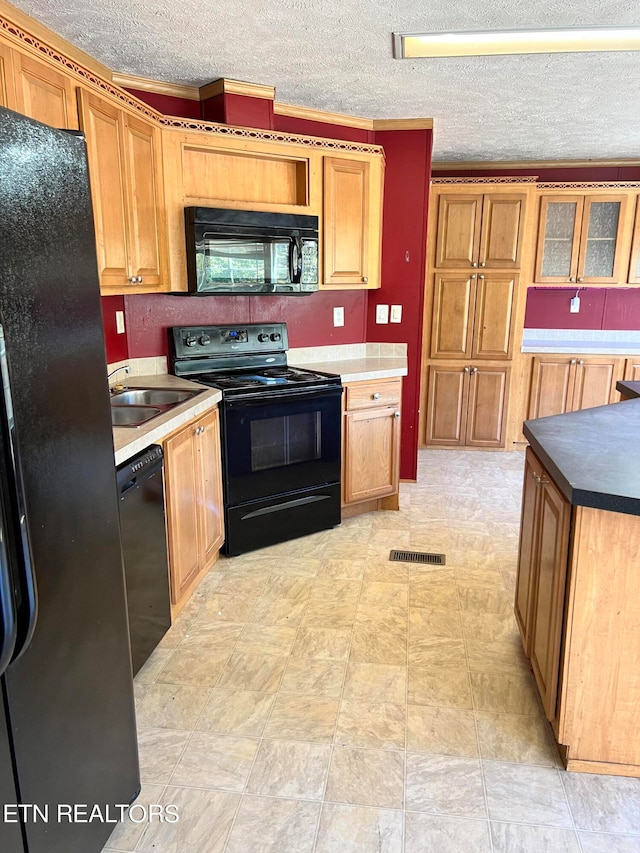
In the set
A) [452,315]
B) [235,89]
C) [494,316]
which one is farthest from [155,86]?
[494,316]

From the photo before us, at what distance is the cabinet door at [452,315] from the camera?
493 cm

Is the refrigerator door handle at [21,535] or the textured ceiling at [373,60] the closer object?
the refrigerator door handle at [21,535]

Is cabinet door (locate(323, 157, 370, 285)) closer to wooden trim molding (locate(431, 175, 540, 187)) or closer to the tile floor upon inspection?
wooden trim molding (locate(431, 175, 540, 187))

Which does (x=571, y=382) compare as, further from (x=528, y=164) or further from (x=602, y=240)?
(x=528, y=164)

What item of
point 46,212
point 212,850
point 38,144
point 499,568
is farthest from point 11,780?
point 499,568

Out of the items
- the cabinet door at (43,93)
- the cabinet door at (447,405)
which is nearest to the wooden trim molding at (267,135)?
the cabinet door at (43,93)

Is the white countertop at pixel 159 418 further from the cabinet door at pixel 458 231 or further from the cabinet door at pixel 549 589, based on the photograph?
the cabinet door at pixel 458 231

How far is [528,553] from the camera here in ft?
7.20

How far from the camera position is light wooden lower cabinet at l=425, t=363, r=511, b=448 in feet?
16.7

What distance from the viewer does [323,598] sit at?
9.12 ft

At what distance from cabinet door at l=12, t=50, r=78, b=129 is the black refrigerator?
0.95m

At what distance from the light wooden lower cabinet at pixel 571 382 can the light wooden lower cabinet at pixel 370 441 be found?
6.47ft

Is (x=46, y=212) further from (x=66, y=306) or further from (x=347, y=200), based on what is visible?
(x=347, y=200)

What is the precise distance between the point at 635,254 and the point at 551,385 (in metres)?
1.26
